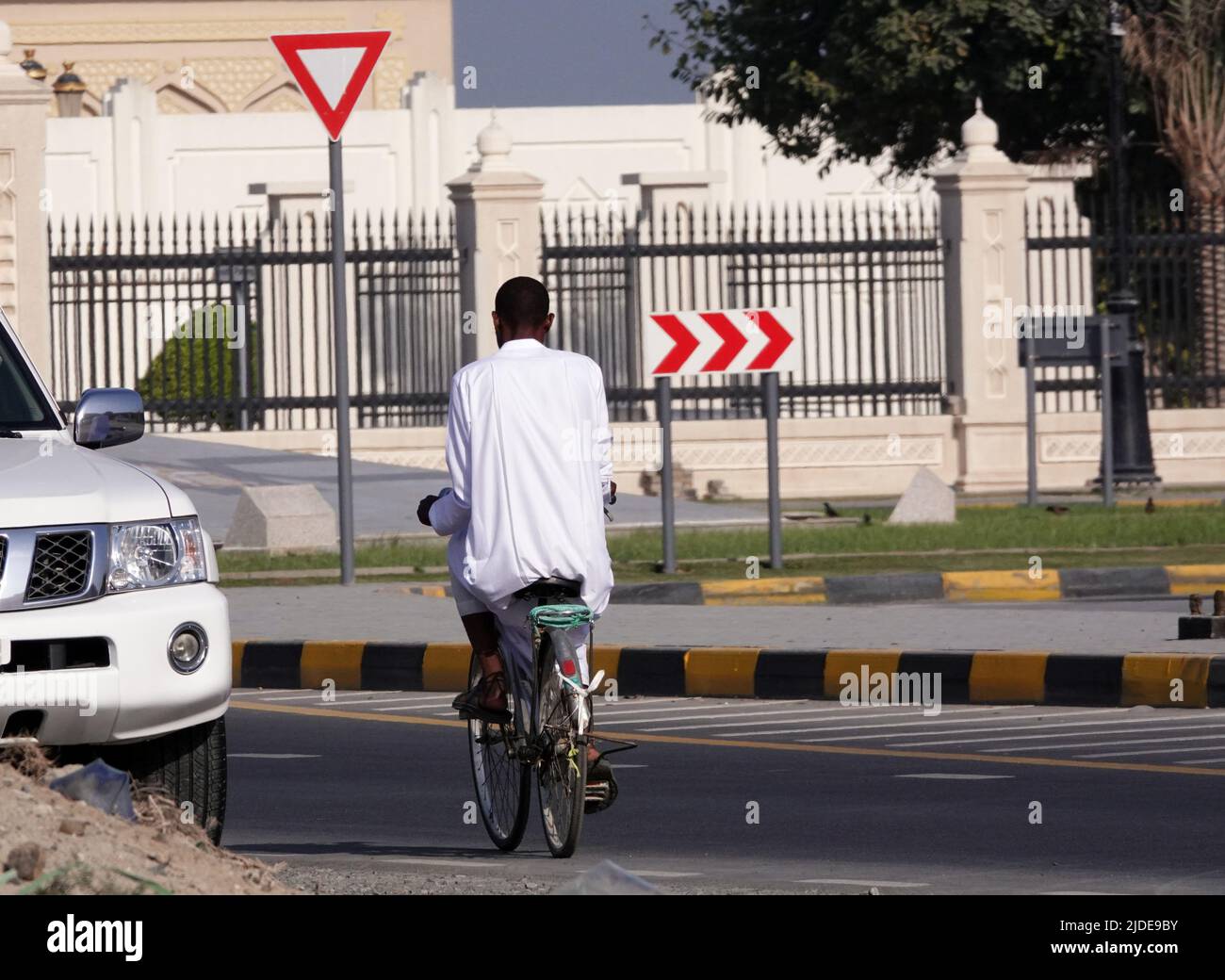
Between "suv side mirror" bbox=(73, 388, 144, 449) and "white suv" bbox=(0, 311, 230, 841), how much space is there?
41 cm

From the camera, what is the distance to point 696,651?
39.7 ft

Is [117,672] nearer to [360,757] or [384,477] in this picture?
[360,757]

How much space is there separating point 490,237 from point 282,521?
8.10 meters

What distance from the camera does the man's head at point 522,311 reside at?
7.49m

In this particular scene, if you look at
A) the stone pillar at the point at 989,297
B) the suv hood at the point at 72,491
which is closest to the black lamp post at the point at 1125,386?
the stone pillar at the point at 989,297

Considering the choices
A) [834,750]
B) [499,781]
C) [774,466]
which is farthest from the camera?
[774,466]

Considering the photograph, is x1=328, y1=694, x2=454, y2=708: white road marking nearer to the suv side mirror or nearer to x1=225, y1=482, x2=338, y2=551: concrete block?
the suv side mirror

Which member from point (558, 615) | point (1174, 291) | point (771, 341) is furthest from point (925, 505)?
point (558, 615)

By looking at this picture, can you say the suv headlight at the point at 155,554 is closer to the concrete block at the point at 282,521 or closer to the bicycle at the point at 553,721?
the bicycle at the point at 553,721

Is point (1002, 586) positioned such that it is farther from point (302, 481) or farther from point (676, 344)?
point (302, 481)

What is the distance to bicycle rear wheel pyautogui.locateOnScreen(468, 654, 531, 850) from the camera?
7.56 metres

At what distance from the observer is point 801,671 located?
39.2ft
